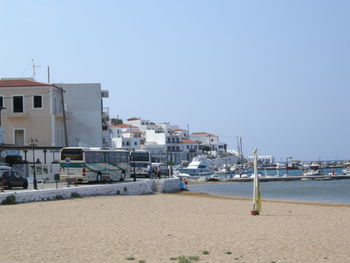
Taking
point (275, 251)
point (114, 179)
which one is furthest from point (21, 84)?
point (275, 251)

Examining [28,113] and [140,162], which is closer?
[140,162]

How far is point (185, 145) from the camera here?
168125 mm

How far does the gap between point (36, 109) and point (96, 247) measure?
49015 mm

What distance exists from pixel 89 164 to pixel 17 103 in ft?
78.4

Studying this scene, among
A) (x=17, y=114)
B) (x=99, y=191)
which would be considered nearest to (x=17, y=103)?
(x=17, y=114)

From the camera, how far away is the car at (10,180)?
3609 centimetres

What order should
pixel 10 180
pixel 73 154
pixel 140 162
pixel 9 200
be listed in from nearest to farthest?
pixel 9 200 → pixel 10 180 → pixel 73 154 → pixel 140 162

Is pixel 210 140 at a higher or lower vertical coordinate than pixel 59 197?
higher

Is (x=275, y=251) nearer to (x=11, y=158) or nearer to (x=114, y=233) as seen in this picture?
(x=114, y=233)

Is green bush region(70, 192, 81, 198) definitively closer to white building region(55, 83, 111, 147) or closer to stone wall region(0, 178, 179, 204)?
stone wall region(0, 178, 179, 204)

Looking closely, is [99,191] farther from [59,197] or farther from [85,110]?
[85,110]

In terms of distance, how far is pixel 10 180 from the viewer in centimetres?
3684

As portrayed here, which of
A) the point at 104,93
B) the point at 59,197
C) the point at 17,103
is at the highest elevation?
the point at 104,93

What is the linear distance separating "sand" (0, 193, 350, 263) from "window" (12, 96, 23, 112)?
37164mm
